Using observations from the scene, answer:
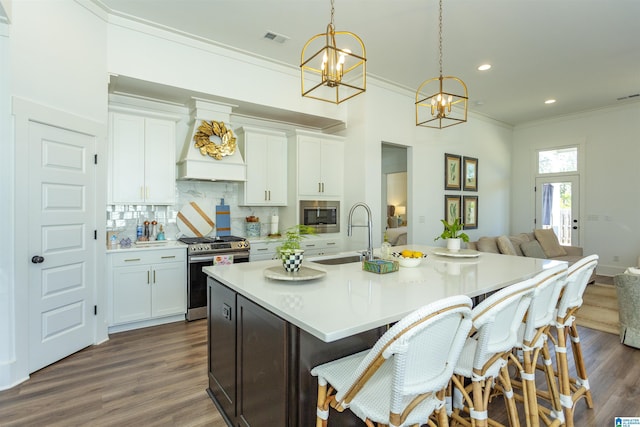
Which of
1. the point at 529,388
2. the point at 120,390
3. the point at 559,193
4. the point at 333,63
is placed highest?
the point at 333,63

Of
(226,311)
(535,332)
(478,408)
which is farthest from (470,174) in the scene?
(226,311)

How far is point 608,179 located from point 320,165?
5.79 m

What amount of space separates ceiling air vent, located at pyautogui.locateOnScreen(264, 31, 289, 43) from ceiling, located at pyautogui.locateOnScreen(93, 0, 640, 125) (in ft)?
0.13

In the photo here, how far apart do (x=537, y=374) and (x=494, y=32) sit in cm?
347

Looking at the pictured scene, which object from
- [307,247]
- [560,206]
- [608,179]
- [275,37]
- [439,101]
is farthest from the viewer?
[560,206]

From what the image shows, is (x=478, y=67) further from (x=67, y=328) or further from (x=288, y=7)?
(x=67, y=328)

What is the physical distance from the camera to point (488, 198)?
723 cm

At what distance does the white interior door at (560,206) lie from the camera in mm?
6906

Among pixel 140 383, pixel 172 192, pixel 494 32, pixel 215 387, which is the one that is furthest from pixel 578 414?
pixel 172 192

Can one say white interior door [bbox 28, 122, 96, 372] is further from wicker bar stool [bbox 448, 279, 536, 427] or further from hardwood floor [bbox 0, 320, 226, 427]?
wicker bar stool [bbox 448, 279, 536, 427]

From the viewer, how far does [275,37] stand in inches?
149

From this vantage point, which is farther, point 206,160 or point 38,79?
point 206,160

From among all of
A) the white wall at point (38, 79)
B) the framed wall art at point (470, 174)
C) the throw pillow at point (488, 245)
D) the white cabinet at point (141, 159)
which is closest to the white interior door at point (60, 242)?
the white wall at point (38, 79)

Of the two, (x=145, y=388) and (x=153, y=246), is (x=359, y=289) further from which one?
(x=153, y=246)
